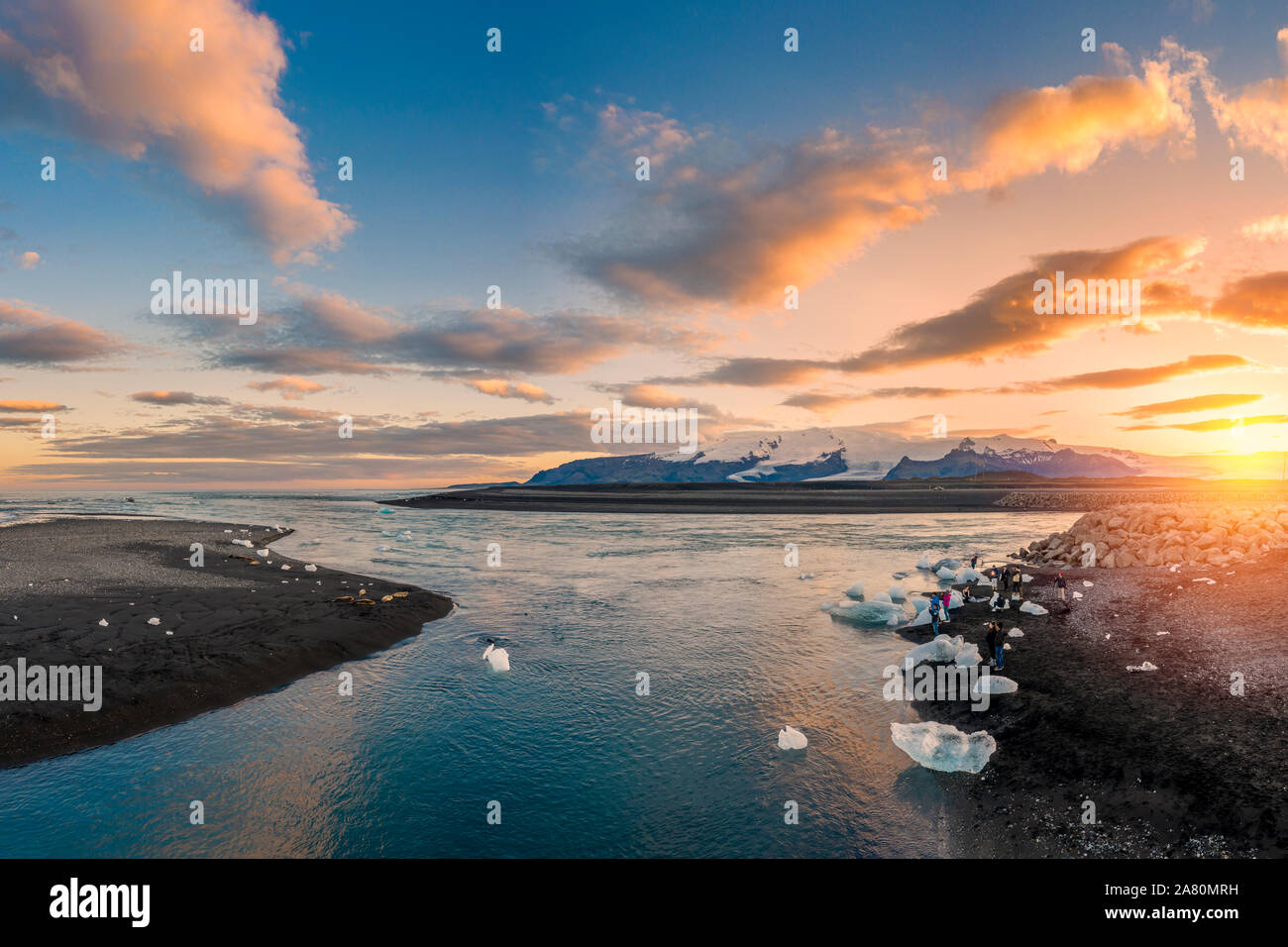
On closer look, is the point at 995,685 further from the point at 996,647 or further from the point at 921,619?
the point at 921,619

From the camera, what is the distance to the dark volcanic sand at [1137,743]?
915 cm

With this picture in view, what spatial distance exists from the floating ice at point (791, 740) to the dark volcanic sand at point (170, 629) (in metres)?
15.3

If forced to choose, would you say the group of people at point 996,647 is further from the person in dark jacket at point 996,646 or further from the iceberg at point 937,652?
the iceberg at point 937,652

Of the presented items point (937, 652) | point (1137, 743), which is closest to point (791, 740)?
point (1137, 743)

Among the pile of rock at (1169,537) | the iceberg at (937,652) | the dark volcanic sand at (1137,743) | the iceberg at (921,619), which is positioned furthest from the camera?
the pile of rock at (1169,537)

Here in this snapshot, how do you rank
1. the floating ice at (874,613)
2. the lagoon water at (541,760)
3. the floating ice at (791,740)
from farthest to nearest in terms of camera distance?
1. the floating ice at (874,613)
2. the floating ice at (791,740)
3. the lagoon water at (541,760)

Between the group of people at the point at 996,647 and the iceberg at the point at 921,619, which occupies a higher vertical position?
the group of people at the point at 996,647

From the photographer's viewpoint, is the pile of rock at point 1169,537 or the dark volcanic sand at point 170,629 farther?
the pile of rock at point 1169,537

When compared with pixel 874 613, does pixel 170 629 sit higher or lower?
higher

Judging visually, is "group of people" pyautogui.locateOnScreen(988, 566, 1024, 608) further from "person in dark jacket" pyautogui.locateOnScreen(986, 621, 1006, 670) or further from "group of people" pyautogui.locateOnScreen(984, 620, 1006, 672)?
"person in dark jacket" pyautogui.locateOnScreen(986, 621, 1006, 670)

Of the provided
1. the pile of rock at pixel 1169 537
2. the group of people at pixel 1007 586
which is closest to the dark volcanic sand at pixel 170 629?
the group of people at pixel 1007 586

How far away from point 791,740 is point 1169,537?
3243 cm

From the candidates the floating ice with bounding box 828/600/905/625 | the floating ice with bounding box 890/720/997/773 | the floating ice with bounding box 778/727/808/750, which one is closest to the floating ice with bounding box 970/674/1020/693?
the floating ice with bounding box 890/720/997/773

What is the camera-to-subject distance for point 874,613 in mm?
24438
